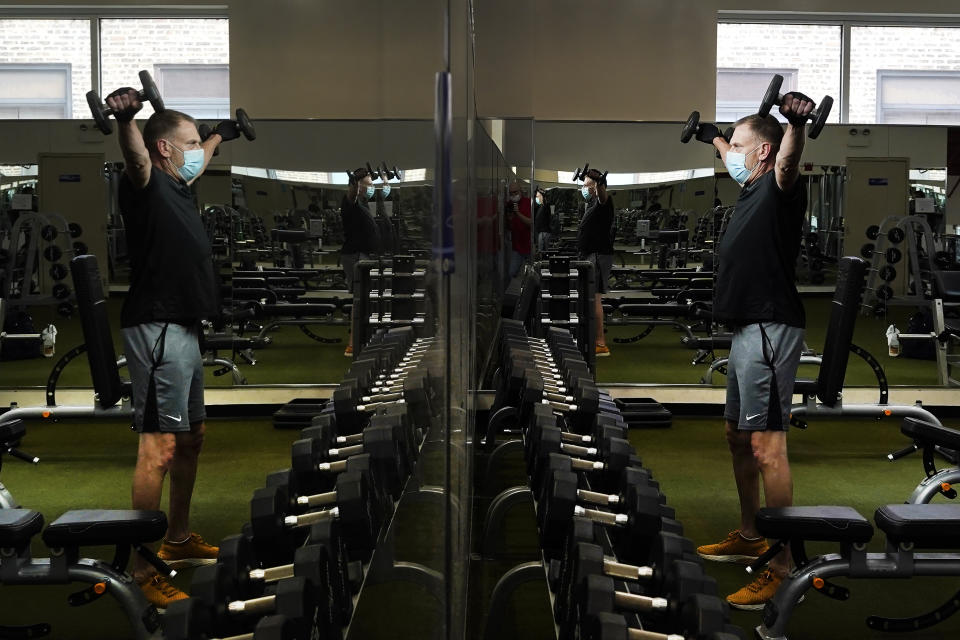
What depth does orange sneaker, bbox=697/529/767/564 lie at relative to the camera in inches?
143

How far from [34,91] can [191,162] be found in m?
0.37

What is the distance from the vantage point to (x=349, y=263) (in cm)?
101

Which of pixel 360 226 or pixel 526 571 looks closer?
pixel 360 226

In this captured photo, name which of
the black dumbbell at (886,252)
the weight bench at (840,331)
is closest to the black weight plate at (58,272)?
the weight bench at (840,331)

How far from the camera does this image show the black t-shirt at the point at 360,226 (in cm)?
90

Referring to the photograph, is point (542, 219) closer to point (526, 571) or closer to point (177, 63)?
point (526, 571)

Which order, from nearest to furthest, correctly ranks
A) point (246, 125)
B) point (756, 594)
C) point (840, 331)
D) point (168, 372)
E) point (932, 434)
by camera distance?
point (246, 125) → point (168, 372) → point (756, 594) → point (932, 434) → point (840, 331)

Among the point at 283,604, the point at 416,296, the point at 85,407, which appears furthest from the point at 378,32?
the point at 85,407

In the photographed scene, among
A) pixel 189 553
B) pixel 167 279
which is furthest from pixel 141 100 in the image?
pixel 189 553

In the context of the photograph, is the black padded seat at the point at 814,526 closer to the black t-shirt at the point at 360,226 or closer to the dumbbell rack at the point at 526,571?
the dumbbell rack at the point at 526,571

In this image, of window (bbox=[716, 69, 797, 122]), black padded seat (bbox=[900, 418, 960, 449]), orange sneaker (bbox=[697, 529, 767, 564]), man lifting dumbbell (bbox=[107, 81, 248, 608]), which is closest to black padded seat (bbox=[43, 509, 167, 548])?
man lifting dumbbell (bbox=[107, 81, 248, 608])

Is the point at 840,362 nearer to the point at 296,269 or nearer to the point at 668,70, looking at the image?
the point at 296,269

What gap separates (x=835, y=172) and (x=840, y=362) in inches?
127

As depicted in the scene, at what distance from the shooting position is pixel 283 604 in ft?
3.82
